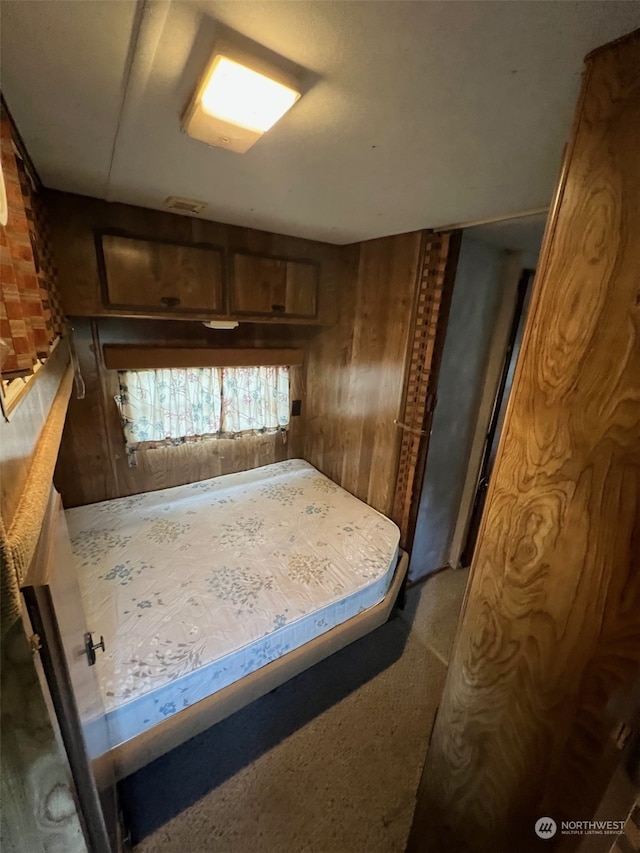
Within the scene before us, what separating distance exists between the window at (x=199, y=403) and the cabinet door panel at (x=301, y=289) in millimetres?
489

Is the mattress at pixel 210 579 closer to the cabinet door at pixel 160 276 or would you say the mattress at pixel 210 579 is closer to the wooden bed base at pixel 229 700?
the wooden bed base at pixel 229 700

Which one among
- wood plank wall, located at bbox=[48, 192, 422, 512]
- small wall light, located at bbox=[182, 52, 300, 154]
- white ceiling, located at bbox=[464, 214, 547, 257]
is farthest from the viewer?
wood plank wall, located at bbox=[48, 192, 422, 512]

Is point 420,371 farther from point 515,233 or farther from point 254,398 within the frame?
point 254,398

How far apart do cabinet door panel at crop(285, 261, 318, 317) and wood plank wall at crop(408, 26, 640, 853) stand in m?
1.69

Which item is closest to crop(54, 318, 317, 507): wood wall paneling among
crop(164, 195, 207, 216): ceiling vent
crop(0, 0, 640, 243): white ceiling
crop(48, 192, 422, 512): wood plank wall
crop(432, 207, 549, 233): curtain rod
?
crop(48, 192, 422, 512): wood plank wall

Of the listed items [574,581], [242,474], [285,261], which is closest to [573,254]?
[574,581]

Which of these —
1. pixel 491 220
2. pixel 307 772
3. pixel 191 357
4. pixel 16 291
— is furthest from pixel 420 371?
pixel 307 772

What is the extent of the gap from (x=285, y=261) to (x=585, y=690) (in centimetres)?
217

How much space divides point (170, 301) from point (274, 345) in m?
0.80

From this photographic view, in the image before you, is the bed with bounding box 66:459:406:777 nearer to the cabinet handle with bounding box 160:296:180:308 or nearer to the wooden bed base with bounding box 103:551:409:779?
the wooden bed base with bounding box 103:551:409:779

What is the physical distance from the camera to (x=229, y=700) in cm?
130

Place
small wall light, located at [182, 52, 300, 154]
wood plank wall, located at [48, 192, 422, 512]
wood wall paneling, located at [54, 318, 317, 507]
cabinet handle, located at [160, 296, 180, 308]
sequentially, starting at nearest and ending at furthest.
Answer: small wall light, located at [182, 52, 300, 154] < wood plank wall, located at [48, 192, 422, 512] < cabinet handle, located at [160, 296, 180, 308] < wood wall paneling, located at [54, 318, 317, 507]

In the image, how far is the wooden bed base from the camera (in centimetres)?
113

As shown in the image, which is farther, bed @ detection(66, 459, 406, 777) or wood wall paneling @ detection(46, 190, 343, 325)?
wood wall paneling @ detection(46, 190, 343, 325)
